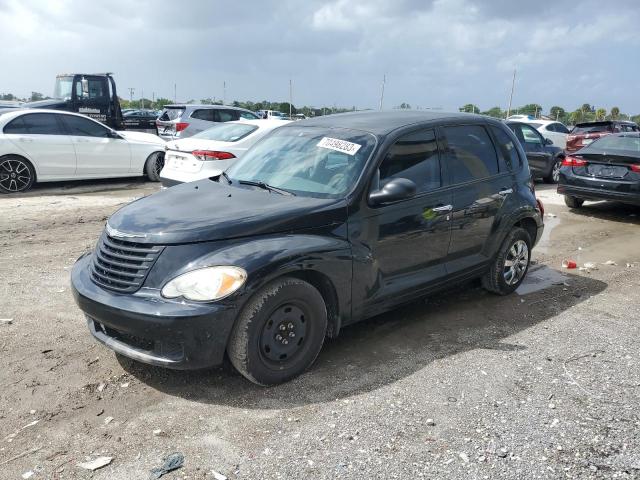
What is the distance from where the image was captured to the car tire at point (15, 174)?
10125mm

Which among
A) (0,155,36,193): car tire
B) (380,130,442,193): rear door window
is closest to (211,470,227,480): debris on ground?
(380,130,442,193): rear door window

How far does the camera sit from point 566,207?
1107cm

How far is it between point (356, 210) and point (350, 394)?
1262mm

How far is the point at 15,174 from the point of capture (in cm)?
1023

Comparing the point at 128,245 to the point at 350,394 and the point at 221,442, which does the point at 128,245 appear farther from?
the point at 350,394

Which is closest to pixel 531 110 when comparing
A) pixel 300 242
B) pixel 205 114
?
pixel 205 114

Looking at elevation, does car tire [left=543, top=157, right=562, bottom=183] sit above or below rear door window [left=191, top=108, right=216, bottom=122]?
below

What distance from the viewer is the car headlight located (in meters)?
3.28

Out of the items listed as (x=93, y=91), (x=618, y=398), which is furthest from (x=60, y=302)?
(x=93, y=91)

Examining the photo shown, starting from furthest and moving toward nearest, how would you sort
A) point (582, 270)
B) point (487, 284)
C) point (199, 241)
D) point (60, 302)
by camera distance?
1. point (582, 270)
2. point (487, 284)
3. point (60, 302)
4. point (199, 241)

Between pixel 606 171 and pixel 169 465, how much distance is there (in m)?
9.29

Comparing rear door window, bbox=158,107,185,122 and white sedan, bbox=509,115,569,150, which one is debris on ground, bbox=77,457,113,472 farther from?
white sedan, bbox=509,115,569,150

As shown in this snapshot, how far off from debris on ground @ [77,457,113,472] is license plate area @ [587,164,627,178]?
30.8 ft

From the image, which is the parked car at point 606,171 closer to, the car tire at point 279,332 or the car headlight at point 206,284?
the car tire at point 279,332
